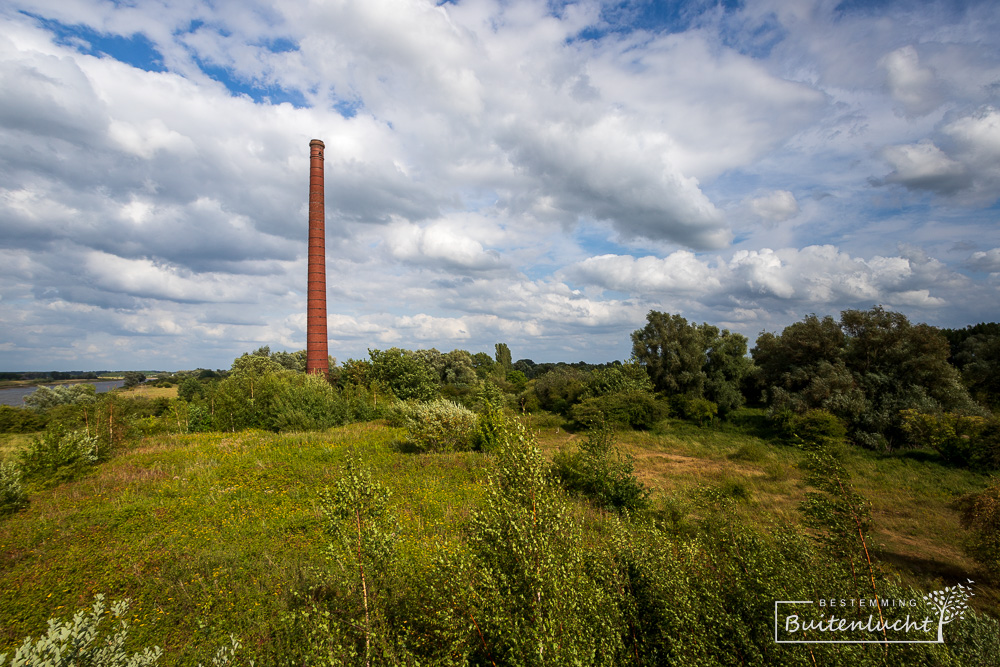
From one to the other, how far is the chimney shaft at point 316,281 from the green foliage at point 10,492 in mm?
23036

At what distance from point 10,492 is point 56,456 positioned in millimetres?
2868

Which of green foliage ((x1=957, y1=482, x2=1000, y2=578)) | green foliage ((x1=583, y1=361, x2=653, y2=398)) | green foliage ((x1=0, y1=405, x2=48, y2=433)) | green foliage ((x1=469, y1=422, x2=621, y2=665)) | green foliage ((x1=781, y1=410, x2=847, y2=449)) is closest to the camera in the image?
green foliage ((x1=469, y1=422, x2=621, y2=665))

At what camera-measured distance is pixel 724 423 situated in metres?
29.9

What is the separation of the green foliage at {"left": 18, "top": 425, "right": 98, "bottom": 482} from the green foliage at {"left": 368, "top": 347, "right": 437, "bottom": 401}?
66.0 ft

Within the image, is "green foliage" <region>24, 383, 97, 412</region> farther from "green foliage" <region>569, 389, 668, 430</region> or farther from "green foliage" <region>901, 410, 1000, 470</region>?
"green foliage" <region>901, 410, 1000, 470</region>

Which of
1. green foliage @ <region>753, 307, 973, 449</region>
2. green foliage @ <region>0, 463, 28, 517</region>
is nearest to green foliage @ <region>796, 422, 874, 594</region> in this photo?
green foliage @ <region>0, 463, 28, 517</region>

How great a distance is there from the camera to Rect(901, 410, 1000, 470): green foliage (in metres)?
17.1

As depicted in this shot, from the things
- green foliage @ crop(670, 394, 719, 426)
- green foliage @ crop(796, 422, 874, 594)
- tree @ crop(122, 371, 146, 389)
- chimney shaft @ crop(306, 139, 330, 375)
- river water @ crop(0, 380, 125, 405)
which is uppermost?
chimney shaft @ crop(306, 139, 330, 375)

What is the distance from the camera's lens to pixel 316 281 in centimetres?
3297

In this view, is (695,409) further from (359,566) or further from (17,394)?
(17,394)

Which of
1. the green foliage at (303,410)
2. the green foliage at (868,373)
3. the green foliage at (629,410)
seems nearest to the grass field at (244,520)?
the green foliage at (303,410)

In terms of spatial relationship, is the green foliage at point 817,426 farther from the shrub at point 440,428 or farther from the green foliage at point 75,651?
the green foliage at point 75,651

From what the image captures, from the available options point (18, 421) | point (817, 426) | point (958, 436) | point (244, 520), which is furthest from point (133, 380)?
point (958, 436)

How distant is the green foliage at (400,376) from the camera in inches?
1298
